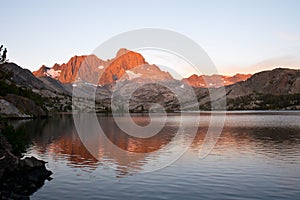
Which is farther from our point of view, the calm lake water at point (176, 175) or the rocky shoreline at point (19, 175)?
the rocky shoreline at point (19, 175)

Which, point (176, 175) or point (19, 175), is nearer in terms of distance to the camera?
point (19, 175)

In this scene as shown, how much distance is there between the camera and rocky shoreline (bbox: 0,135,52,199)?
3745 centimetres

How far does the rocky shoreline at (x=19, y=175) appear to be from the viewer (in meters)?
37.5

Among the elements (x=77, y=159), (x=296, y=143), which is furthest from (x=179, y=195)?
(x=296, y=143)

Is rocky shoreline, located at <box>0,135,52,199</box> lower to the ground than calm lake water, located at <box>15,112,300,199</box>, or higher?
higher

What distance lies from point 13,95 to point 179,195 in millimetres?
172673

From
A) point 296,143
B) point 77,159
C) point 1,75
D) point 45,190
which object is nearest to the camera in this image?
point 45,190

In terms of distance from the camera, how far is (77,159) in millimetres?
60562

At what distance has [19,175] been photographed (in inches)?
1745

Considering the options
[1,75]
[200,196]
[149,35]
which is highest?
[149,35]

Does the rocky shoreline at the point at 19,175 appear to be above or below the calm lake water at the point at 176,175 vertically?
above

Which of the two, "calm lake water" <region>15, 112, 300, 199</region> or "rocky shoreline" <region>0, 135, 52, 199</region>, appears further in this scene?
"rocky shoreline" <region>0, 135, 52, 199</region>

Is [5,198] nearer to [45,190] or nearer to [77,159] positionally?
[45,190]

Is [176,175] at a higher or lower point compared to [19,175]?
lower
